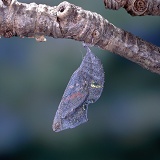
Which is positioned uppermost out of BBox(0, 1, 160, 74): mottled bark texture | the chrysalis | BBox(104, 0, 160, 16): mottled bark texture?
BBox(104, 0, 160, 16): mottled bark texture

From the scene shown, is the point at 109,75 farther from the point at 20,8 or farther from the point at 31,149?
the point at 20,8

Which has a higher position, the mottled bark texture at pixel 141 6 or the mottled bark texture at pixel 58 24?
the mottled bark texture at pixel 141 6

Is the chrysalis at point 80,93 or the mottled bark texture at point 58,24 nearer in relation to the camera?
the mottled bark texture at point 58,24

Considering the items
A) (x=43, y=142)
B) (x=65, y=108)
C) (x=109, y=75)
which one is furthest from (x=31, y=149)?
(x=65, y=108)

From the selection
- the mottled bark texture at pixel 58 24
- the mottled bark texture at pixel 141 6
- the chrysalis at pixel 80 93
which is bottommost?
the chrysalis at pixel 80 93

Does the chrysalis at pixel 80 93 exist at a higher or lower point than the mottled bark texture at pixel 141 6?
lower
